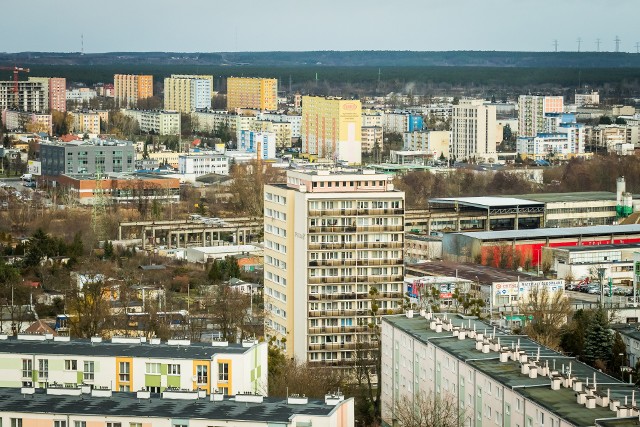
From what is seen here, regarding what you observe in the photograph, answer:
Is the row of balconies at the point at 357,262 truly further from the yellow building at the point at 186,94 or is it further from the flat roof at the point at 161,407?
the yellow building at the point at 186,94

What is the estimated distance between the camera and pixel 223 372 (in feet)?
35.6

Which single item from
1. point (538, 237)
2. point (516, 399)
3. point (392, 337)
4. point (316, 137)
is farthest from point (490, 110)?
point (516, 399)

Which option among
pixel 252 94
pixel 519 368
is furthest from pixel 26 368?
pixel 252 94

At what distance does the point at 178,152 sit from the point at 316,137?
11.7 ft

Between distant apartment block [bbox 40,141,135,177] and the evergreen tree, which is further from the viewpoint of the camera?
distant apartment block [bbox 40,141,135,177]

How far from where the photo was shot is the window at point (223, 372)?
10820 millimetres

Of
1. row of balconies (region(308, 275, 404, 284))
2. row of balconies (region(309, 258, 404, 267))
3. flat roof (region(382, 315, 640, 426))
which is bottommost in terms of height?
flat roof (region(382, 315, 640, 426))

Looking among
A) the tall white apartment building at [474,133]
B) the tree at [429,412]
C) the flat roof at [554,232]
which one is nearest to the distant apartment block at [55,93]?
the tall white apartment building at [474,133]

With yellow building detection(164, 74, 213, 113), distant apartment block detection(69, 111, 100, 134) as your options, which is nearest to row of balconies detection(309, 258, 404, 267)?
distant apartment block detection(69, 111, 100, 134)

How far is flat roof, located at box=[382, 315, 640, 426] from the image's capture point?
31.3 feet

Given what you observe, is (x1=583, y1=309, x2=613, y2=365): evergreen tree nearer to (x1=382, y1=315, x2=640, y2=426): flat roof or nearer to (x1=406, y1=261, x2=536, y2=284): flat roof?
(x1=382, y1=315, x2=640, y2=426): flat roof

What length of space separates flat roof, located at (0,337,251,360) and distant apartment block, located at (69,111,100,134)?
34.9 metres

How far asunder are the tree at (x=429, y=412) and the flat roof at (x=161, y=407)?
48.1 inches

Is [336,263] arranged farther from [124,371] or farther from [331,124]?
[331,124]
